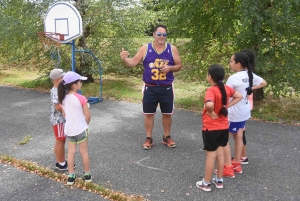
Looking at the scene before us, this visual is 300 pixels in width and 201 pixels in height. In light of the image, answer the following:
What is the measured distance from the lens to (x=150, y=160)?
14.0 feet

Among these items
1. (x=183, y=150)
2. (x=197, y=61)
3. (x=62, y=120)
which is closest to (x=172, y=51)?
(x=183, y=150)

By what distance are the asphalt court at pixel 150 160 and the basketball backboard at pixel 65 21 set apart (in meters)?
2.09

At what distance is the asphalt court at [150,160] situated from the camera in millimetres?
3365

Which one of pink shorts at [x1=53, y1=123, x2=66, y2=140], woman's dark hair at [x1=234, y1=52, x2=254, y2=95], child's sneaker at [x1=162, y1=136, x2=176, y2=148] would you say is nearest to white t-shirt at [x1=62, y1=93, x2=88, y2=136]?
pink shorts at [x1=53, y1=123, x2=66, y2=140]

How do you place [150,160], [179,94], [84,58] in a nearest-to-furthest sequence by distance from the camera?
[150,160], [179,94], [84,58]

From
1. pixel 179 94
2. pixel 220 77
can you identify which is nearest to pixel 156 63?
pixel 220 77

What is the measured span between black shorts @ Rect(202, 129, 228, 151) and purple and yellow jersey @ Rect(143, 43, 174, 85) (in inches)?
54.9

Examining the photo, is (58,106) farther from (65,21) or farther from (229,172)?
(65,21)

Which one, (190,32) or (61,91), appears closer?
(61,91)

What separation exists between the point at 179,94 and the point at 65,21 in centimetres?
410

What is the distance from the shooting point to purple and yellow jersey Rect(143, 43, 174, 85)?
4414mm

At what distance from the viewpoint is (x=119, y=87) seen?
1078 cm

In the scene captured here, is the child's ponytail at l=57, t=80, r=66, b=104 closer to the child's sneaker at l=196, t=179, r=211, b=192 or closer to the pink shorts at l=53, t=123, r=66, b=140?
the pink shorts at l=53, t=123, r=66, b=140

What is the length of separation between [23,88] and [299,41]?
9102 millimetres
